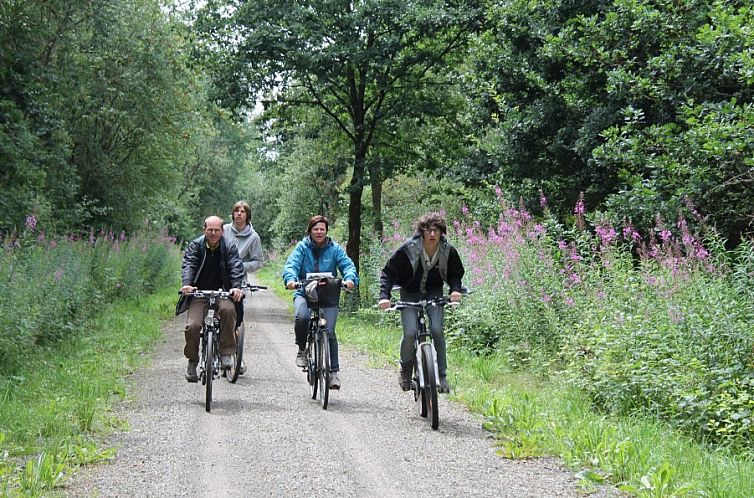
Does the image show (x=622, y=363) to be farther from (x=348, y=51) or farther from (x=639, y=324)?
(x=348, y=51)

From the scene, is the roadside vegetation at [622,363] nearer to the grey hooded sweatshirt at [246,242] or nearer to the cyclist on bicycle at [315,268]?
the cyclist on bicycle at [315,268]

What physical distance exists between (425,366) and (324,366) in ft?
4.95

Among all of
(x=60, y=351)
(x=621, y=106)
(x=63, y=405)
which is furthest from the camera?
(x=621, y=106)

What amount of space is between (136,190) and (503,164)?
14.9m

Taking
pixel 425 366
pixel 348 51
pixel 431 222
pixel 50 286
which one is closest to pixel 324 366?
pixel 425 366

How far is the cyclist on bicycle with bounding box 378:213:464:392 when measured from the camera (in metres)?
7.70

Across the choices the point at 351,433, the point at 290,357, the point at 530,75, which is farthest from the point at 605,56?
the point at 351,433

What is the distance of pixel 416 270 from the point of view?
7785mm

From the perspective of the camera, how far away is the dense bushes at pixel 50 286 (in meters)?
9.66

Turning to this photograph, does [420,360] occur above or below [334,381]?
above

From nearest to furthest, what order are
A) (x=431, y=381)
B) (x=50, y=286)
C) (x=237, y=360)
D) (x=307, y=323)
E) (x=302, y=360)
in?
(x=431, y=381), (x=307, y=323), (x=302, y=360), (x=237, y=360), (x=50, y=286)

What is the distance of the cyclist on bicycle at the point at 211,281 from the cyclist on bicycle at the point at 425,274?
6.43 feet

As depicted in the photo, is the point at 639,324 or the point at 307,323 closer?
the point at 639,324

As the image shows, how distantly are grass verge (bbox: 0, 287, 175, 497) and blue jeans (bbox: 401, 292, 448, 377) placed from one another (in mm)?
2953
